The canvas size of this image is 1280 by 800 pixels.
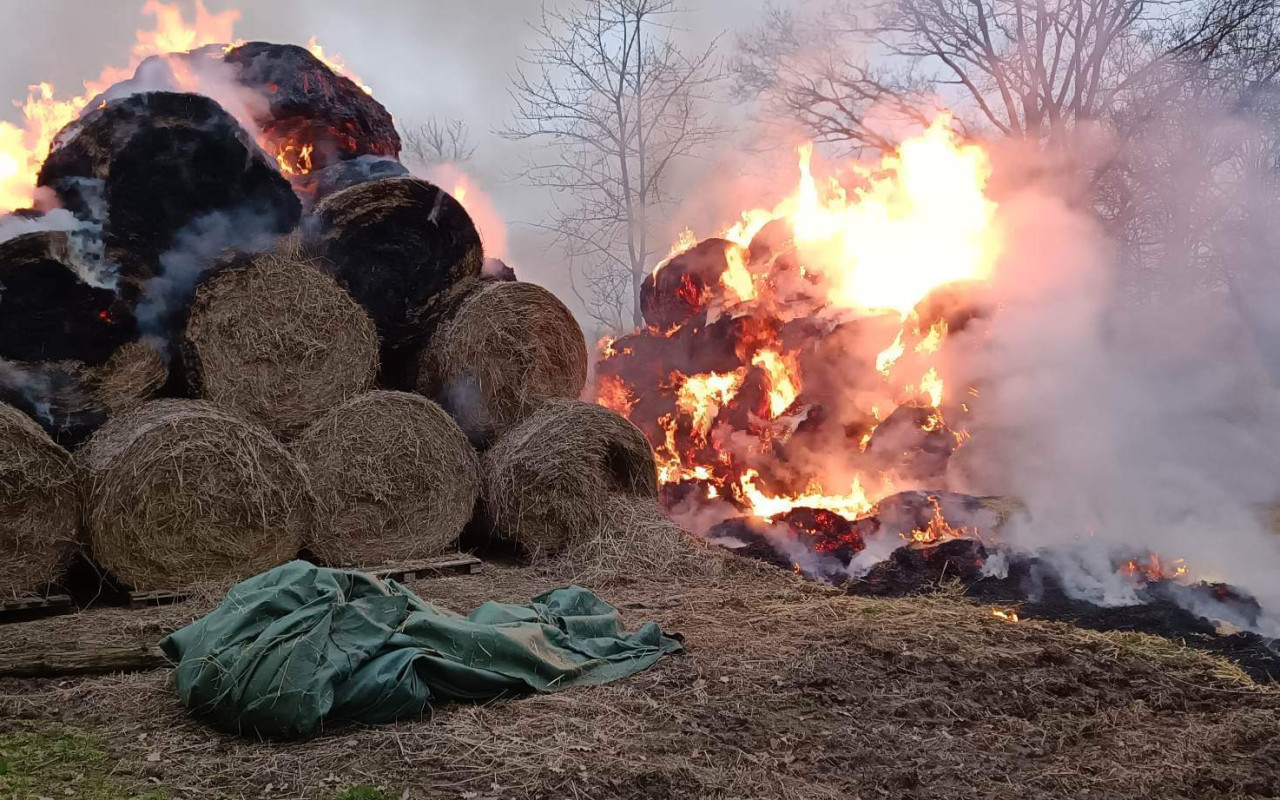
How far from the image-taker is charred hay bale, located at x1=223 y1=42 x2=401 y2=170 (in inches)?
320

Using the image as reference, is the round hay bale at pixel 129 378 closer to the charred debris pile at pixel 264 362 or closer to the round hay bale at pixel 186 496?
the charred debris pile at pixel 264 362

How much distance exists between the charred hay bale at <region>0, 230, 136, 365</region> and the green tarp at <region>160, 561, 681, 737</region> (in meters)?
2.63

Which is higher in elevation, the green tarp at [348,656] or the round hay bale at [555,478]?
the round hay bale at [555,478]

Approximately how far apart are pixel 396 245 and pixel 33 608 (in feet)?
11.3

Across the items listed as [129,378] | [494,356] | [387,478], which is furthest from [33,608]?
[494,356]

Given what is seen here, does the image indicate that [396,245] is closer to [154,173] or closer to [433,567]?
[154,173]

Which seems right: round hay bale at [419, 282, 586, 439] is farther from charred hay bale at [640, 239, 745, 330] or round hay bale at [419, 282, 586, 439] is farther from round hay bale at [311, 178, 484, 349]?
charred hay bale at [640, 239, 745, 330]

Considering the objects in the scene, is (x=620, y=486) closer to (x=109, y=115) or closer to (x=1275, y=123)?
(x=109, y=115)

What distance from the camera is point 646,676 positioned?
4.53 meters

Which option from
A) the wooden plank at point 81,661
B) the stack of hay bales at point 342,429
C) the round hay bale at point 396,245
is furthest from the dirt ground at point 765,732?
the round hay bale at point 396,245

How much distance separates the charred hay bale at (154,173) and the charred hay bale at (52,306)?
0.74 ft

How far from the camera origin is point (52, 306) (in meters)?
5.96

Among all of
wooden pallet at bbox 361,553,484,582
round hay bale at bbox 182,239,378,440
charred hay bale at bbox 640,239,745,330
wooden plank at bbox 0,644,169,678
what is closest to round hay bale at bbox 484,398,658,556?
wooden pallet at bbox 361,553,484,582

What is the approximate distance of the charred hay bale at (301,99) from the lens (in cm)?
814
